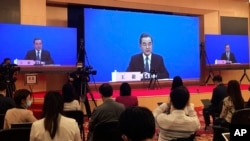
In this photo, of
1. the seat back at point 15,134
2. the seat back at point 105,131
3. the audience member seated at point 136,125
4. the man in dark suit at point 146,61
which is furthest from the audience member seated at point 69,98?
the man in dark suit at point 146,61

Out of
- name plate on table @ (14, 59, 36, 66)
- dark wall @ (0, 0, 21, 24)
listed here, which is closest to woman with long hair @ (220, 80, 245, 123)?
name plate on table @ (14, 59, 36, 66)

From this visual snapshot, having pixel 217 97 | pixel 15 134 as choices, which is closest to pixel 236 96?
pixel 217 97

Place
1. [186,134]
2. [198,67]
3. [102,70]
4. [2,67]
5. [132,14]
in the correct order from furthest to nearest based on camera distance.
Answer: [198,67]
[132,14]
[102,70]
[2,67]
[186,134]

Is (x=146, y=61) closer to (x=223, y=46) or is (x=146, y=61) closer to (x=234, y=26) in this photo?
(x=223, y=46)

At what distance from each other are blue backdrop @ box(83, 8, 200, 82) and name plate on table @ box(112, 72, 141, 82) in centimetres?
16

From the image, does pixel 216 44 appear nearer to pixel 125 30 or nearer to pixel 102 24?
pixel 125 30

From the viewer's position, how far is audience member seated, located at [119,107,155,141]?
58.8 inches

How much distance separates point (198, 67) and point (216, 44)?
1092 mm

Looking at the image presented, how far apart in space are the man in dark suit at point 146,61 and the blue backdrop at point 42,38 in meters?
2.15

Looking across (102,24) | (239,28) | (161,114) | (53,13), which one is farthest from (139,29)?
(161,114)

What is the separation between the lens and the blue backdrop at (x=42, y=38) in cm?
865

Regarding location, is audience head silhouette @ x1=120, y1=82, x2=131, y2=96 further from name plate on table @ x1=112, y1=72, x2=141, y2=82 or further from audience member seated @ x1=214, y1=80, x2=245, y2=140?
name plate on table @ x1=112, y1=72, x2=141, y2=82

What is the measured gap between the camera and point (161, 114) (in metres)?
3.02

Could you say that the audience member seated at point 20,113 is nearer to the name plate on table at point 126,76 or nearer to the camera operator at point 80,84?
the camera operator at point 80,84
